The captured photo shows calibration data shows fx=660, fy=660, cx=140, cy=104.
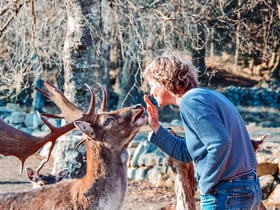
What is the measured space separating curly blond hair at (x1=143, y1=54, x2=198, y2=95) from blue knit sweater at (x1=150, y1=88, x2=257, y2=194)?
0.57 ft

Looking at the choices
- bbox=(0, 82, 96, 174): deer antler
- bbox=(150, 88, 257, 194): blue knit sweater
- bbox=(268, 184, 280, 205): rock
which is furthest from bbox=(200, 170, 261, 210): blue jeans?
bbox=(268, 184, 280, 205): rock

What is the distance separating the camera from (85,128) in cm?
568

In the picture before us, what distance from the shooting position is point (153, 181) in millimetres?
12016

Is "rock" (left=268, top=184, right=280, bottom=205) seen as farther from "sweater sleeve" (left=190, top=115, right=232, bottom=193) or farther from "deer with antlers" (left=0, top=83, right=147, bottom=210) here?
"sweater sleeve" (left=190, top=115, right=232, bottom=193)

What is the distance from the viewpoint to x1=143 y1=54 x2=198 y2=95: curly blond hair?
14.9ft

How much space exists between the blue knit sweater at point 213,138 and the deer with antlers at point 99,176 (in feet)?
4.17

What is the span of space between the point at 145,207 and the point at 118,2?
3.46m

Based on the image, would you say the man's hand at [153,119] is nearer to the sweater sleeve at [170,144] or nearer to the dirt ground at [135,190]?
the sweater sleeve at [170,144]

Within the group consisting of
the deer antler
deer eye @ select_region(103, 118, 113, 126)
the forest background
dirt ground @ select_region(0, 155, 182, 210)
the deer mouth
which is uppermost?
the forest background

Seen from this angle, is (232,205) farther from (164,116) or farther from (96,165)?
(164,116)

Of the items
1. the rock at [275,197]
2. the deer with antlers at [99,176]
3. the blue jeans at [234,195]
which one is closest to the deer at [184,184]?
the deer with antlers at [99,176]

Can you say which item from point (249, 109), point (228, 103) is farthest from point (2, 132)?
point (249, 109)

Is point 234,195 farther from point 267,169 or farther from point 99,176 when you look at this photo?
point 267,169

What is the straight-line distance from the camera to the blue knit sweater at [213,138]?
4230 millimetres
